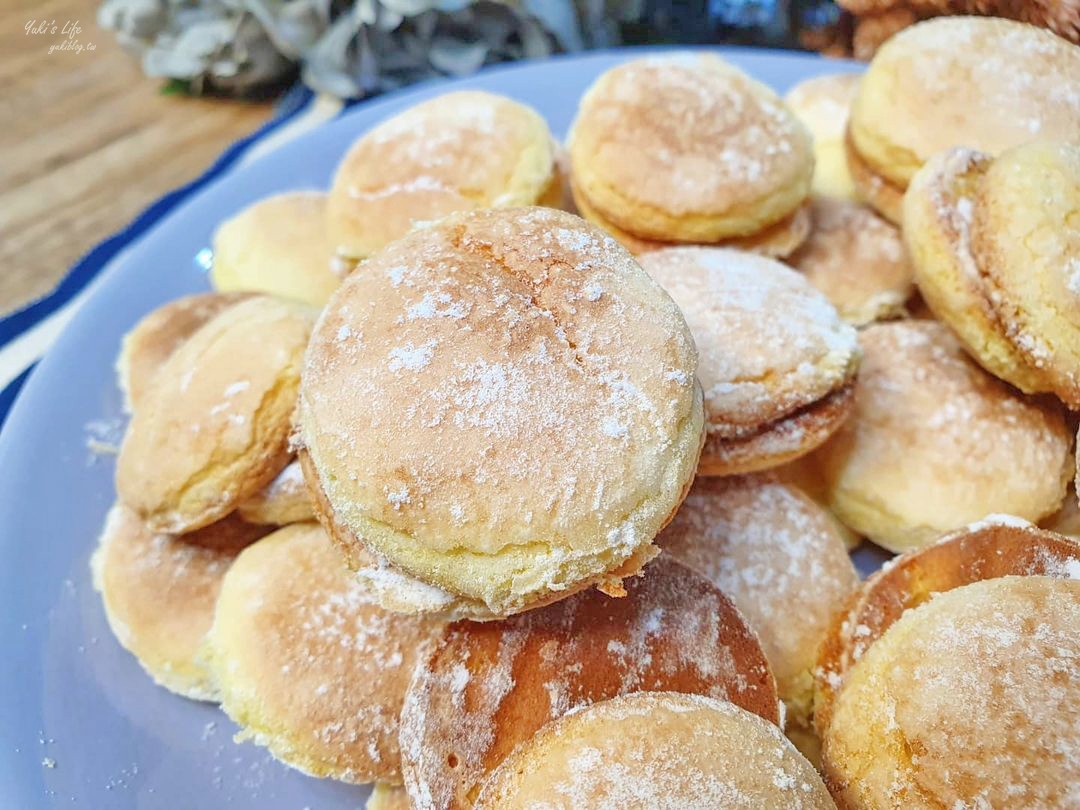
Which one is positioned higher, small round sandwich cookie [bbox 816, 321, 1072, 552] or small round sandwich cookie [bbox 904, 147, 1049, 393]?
small round sandwich cookie [bbox 904, 147, 1049, 393]

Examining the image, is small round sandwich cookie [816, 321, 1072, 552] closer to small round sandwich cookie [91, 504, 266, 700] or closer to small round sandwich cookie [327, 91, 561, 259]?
small round sandwich cookie [327, 91, 561, 259]

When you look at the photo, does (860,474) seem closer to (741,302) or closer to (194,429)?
(741,302)

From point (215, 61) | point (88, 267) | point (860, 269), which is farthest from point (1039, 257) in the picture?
point (215, 61)

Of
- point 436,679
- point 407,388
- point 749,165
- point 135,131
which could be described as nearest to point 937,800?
point 436,679

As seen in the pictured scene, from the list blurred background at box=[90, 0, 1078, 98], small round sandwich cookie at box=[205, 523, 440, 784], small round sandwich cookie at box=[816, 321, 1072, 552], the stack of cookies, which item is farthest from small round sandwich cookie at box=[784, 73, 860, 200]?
small round sandwich cookie at box=[205, 523, 440, 784]

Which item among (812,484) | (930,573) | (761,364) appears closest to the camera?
(930,573)

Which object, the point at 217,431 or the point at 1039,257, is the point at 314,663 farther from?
the point at 1039,257

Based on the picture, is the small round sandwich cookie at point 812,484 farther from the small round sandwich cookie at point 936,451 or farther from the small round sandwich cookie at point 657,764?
the small round sandwich cookie at point 657,764
